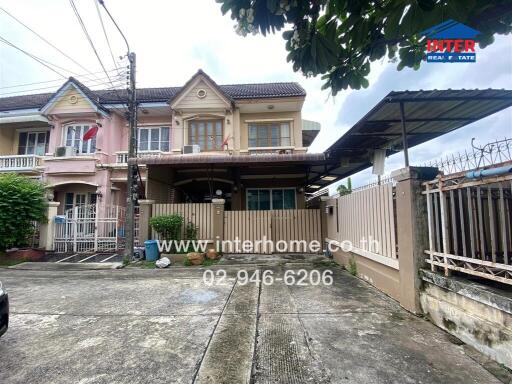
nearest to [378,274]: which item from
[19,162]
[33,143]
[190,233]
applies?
[190,233]

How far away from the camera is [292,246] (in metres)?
9.34

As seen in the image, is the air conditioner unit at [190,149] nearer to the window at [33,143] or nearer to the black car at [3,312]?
the window at [33,143]

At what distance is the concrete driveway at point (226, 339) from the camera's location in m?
2.45

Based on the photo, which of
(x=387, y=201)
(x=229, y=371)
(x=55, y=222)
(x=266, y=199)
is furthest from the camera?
(x=266, y=199)

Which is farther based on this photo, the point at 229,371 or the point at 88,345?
the point at 88,345

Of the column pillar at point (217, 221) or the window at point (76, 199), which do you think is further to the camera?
the window at point (76, 199)

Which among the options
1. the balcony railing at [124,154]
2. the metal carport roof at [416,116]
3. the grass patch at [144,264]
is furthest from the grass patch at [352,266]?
the balcony railing at [124,154]

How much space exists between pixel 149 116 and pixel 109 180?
392 cm

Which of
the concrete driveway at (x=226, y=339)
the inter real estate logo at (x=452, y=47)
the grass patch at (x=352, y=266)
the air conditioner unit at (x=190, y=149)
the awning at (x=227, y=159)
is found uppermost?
the air conditioner unit at (x=190, y=149)

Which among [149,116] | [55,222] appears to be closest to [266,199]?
[149,116]

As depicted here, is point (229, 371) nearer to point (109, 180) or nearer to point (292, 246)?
point (292, 246)

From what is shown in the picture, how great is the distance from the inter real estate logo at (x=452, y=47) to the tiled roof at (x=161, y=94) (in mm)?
9511

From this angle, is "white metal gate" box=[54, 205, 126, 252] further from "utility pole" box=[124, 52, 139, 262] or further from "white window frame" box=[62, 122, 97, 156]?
"white window frame" box=[62, 122, 97, 156]

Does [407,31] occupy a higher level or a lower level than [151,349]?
higher
